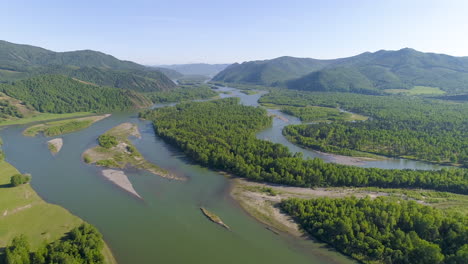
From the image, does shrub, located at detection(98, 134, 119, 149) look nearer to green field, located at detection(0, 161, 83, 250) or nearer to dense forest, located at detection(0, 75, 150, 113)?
green field, located at detection(0, 161, 83, 250)

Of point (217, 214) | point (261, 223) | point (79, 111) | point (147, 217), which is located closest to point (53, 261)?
point (147, 217)

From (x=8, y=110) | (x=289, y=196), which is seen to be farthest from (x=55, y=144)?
(x=289, y=196)

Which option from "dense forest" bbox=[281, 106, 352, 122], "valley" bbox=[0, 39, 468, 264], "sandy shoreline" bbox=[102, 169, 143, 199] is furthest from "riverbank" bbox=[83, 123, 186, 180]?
"dense forest" bbox=[281, 106, 352, 122]

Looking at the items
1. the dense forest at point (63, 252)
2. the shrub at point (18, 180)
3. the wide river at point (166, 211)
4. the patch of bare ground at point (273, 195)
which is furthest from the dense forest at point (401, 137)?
the shrub at point (18, 180)

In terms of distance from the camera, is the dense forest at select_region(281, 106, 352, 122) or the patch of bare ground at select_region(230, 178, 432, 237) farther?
the dense forest at select_region(281, 106, 352, 122)

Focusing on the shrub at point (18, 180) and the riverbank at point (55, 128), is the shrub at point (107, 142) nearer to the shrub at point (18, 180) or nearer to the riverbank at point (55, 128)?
the riverbank at point (55, 128)

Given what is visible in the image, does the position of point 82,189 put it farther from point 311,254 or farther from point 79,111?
point 79,111

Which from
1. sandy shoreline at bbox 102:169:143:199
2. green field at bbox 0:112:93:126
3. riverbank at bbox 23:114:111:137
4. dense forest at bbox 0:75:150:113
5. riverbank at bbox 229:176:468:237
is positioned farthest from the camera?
dense forest at bbox 0:75:150:113
